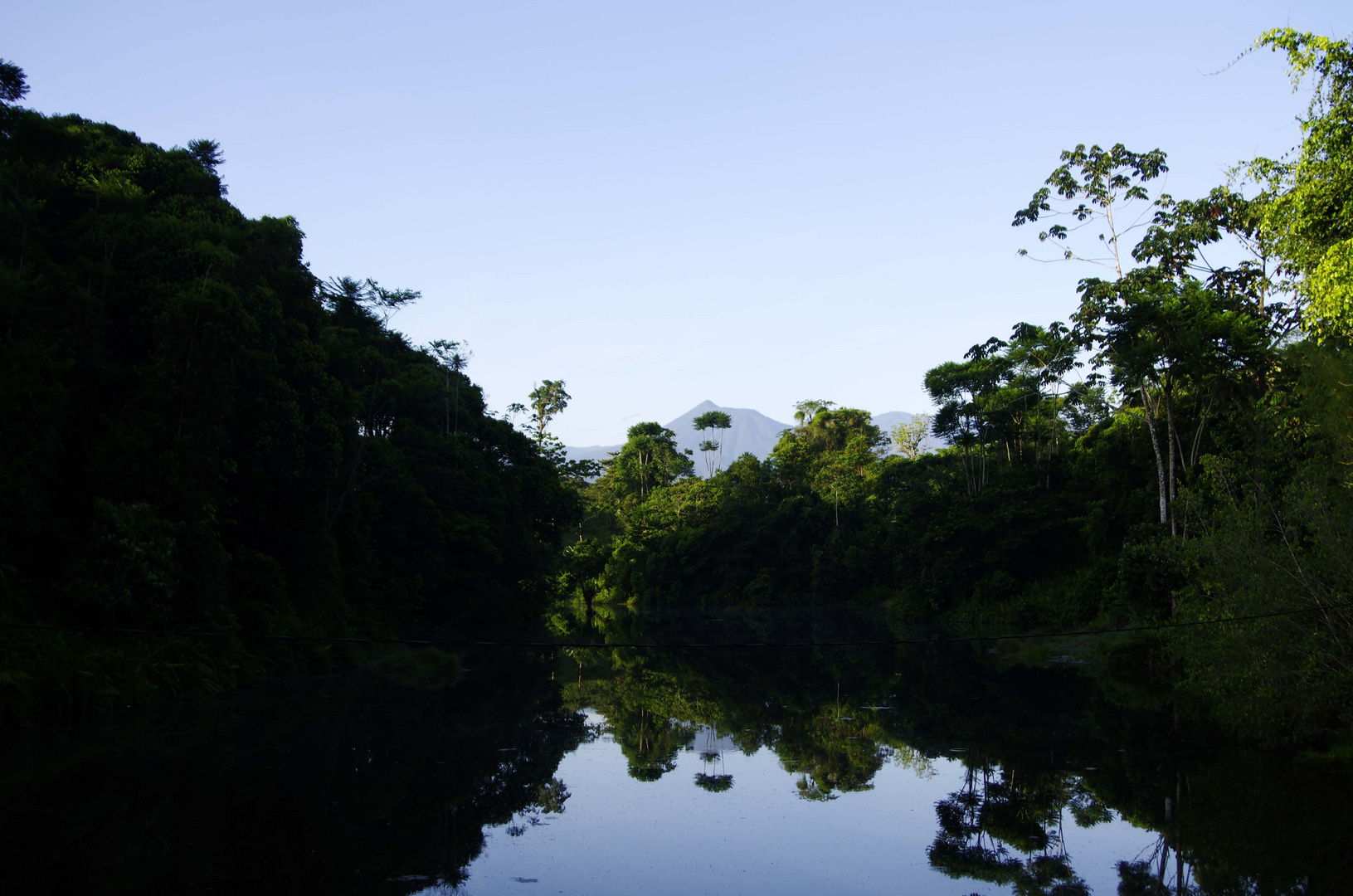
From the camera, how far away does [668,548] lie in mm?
57062

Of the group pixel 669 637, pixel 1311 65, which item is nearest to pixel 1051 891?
pixel 1311 65

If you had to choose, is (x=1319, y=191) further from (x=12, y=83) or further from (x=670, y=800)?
(x=12, y=83)

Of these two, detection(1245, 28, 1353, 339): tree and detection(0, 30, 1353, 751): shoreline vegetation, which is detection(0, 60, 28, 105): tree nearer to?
detection(0, 30, 1353, 751): shoreline vegetation

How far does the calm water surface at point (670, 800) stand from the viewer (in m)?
6.94

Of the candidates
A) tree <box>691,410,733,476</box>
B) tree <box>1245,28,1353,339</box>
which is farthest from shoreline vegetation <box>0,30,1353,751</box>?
tree <box>691,410,733,476</box>

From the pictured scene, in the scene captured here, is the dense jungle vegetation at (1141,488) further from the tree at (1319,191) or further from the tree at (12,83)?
the tree at (12,83)

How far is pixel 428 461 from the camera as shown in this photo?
105 ft

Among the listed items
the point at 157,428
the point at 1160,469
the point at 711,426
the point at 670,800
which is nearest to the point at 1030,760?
the point at 670,800

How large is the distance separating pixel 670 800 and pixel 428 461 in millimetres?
24216

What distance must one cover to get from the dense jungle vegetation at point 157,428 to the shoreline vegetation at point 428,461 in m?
0.06

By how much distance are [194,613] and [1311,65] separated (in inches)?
785

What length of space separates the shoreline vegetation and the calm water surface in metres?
1.78

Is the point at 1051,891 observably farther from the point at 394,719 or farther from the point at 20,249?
the point at 20,249

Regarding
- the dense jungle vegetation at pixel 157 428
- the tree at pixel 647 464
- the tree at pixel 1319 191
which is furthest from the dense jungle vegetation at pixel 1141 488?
the dense jungle vegetation at pixel 157 428
